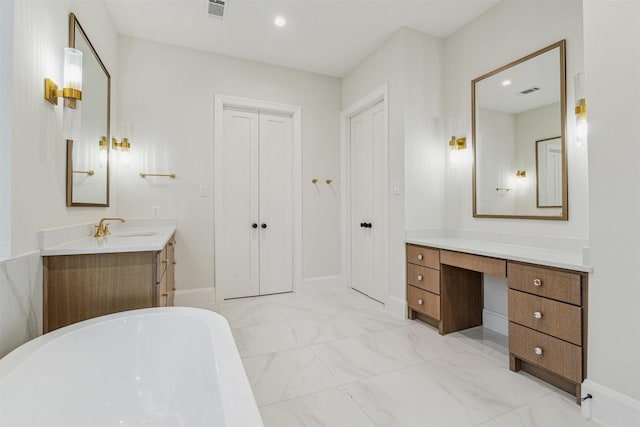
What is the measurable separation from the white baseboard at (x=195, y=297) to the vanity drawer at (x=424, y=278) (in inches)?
82.1

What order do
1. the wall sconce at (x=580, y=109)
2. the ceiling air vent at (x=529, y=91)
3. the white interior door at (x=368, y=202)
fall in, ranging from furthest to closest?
the white interior door at (x=368, y=202) → the ceiling air vent at (x=529, y=91) → the wall sconce at (x=580, y=109)

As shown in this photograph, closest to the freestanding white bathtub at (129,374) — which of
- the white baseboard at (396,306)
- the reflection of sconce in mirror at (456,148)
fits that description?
the white baseboard at (396,306)

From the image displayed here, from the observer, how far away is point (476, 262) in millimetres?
2172

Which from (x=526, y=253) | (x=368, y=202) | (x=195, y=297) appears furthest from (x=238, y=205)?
(x=526, y=253)

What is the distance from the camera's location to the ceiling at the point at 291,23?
2551 mm

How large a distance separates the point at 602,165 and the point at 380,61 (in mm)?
2338

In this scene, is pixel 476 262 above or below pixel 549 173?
below

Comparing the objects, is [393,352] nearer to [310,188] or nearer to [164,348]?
[164,348]

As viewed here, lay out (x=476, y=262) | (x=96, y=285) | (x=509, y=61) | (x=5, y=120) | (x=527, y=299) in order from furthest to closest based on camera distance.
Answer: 1. (x=509, y=61)
2. (x=476, y=262)
3. (x=527, y=299)
4. (x=96, y=285)
5. (x=5, y=120)

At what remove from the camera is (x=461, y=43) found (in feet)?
9.41

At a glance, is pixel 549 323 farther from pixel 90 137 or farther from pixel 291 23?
pixel 90 137

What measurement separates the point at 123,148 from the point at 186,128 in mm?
634

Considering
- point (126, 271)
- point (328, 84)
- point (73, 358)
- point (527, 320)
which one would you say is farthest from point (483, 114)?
point (73, 358)

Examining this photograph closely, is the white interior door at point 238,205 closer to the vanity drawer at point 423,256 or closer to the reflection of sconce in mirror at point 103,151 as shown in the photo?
the reflection of sconce in mirror at point 103,151
